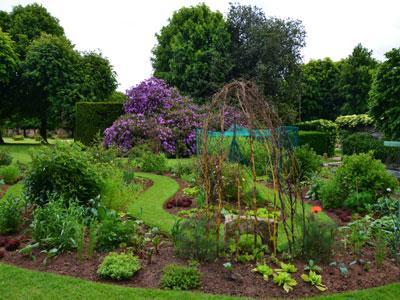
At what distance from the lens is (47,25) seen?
1126 inches

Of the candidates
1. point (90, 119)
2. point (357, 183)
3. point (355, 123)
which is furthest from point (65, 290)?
point (355, 123)

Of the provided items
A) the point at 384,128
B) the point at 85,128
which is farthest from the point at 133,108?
the point at 384,128

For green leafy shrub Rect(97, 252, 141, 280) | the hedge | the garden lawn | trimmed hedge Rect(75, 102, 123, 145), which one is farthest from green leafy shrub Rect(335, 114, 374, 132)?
green leafy shrub Rect(97, 252, 141, 280)

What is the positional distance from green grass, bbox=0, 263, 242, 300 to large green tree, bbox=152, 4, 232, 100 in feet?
63.3

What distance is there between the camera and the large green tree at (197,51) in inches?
949

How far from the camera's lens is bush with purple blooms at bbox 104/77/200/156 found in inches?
679

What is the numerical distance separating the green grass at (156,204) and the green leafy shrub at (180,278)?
4.67 ft

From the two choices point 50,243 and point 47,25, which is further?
point 47,25

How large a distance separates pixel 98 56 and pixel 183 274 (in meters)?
25.8

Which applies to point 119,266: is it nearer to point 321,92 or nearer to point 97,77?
point 97,77

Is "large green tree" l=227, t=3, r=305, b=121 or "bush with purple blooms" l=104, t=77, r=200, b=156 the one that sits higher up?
"large green tree" l=227, t=3, r=305, b=121

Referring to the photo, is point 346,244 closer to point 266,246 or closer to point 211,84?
point 266,246

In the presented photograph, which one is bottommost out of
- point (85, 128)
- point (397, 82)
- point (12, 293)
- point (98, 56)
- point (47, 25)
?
point (12, 293)

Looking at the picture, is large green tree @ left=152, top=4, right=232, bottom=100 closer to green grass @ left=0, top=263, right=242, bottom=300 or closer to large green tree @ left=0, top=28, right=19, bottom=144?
large green tree @ left=0, top=28, right=19, bottom=144
